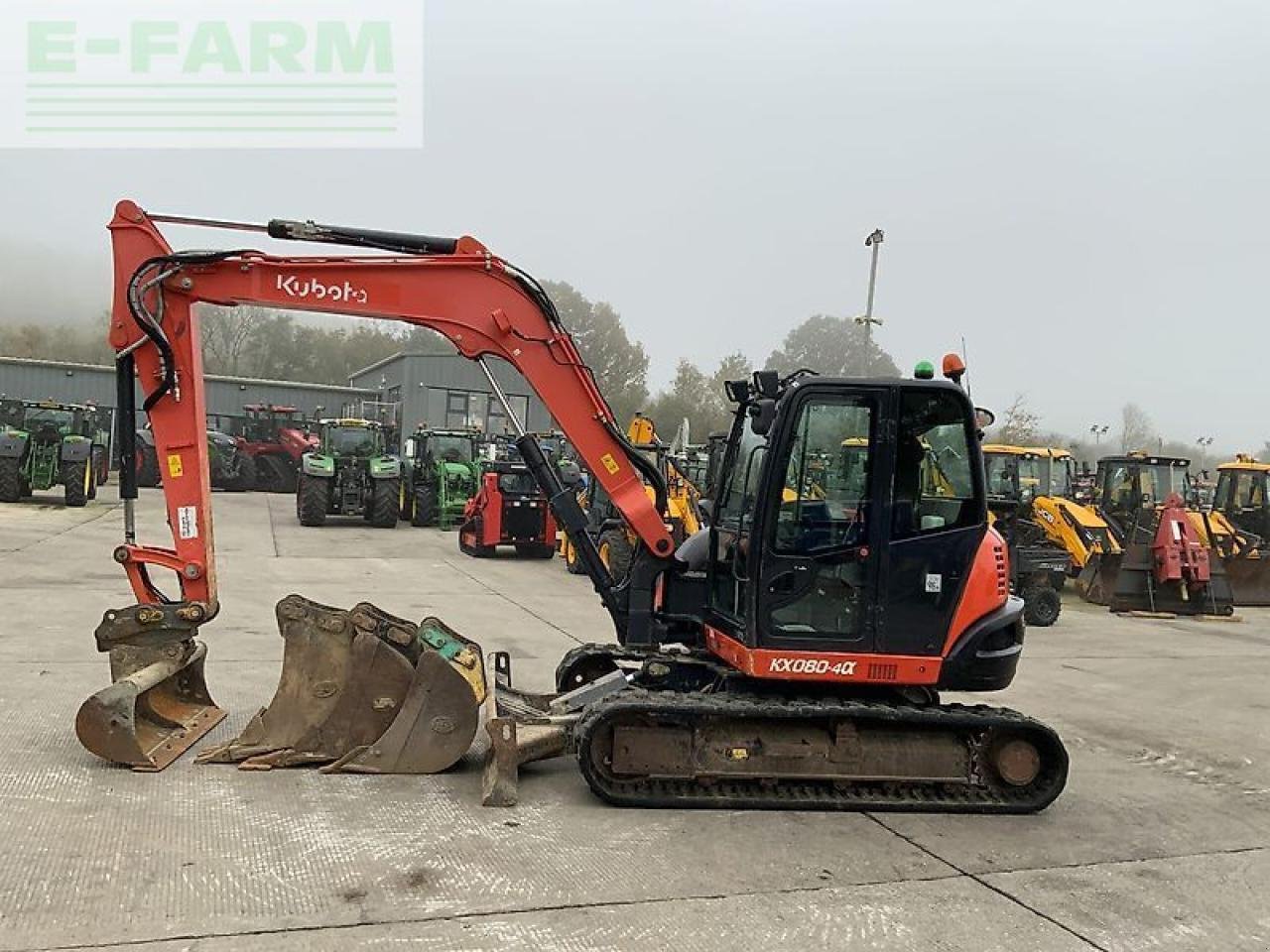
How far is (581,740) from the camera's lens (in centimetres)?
527

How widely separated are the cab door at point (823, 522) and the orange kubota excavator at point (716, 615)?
12 mm

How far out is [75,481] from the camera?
72.8ft

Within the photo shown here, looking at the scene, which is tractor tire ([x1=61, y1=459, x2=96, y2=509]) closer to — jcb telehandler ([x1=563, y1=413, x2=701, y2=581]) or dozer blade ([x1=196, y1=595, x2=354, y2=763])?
jcb telehandler ([x1=563, y1=413, x2=701, y2=581])

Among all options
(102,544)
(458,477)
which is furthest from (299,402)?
(102,544)

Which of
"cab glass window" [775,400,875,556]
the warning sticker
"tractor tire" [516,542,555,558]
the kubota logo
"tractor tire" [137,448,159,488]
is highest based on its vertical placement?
the kubota logo

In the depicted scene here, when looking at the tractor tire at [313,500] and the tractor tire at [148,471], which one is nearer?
the tractor tire at [313,500]

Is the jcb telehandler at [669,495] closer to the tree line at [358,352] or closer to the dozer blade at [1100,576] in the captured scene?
the dozer blade at [1100,576]

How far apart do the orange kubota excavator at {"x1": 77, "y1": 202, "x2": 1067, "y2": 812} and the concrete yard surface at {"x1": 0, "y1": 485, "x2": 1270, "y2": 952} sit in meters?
0.24

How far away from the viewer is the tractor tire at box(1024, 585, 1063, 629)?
523 inches

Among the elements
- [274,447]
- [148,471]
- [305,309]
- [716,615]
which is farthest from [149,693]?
[274,447]

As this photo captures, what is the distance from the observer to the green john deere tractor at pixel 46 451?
22.1 m

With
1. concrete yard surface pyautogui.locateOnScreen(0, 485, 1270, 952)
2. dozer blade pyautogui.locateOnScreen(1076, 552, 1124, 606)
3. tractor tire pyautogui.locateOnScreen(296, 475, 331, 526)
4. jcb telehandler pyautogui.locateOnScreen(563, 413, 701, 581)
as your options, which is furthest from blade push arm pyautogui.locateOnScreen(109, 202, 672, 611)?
tractor tire pyautogui.locateOnScreen(296, 475, 331, 526)

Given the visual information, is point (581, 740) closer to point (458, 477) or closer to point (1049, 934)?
point (1049, 934)

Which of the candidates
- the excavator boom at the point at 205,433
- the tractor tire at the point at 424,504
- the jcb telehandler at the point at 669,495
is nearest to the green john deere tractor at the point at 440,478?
the tractor tire at the point at 424,504
